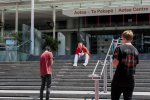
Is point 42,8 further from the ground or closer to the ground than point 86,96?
further from the ground

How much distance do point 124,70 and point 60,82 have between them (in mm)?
8869

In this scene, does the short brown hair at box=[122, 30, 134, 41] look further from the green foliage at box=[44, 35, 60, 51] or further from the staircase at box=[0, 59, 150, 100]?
the green foliage at box=[44, 35, 60, 51]

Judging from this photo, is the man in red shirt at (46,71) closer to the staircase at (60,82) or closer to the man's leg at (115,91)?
the staircase at (60,82)

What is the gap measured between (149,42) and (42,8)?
952 centimetres

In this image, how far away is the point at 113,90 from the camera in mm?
6934

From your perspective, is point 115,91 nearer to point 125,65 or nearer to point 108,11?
point 125,65

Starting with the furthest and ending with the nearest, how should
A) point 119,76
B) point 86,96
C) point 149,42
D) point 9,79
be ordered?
point 149,42 → point 9,79 → point 86,96 → point 119,76

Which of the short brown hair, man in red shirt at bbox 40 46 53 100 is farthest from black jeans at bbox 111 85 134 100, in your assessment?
man in red shirt at bbox 40 46 53 100

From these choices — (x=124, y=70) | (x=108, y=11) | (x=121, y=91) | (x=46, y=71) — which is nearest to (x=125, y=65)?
(x=124, y=70)

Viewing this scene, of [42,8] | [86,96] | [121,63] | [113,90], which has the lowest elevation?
[86,96]

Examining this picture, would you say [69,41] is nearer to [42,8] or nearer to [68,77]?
[42,8]

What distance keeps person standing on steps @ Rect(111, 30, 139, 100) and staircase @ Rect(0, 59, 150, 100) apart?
17.3ft

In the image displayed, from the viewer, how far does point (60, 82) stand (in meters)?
15.7

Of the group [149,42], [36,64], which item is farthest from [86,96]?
[149,42]
